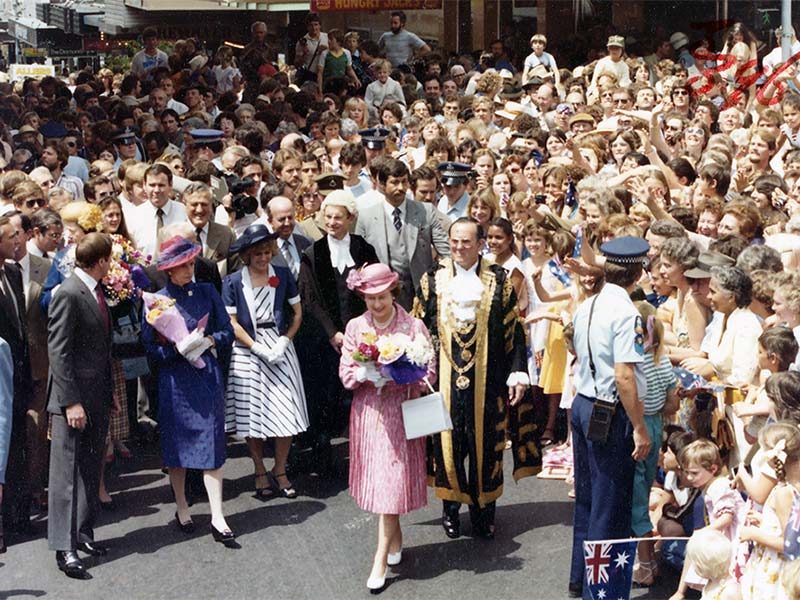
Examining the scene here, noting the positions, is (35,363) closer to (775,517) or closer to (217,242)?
(217,242)

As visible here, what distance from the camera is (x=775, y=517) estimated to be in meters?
5.98

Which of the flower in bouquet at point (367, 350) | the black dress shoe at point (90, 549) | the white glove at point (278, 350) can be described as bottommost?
the black dress shoe at point (90, 549)

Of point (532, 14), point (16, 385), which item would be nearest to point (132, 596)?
point (16, 385)

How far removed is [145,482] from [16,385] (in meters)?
1.20

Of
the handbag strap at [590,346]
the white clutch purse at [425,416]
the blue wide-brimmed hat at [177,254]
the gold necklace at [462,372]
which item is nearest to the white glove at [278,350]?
the blue wide-brimmed hat at [177,254]

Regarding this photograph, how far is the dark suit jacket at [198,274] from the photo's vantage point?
890 cm

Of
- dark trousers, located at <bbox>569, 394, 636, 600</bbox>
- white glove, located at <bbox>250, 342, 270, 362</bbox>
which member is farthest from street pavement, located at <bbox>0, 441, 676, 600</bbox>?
white glove, located at <bbox>250, 342, 270, 362</bbox>

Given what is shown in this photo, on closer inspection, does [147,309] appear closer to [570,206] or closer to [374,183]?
[374,183]

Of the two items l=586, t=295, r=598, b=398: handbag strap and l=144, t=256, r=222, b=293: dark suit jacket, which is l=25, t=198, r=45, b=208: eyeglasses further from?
l=586, t=295, r=598, b=398: handbag strap

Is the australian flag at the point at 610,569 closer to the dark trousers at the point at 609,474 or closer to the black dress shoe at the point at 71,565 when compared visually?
the dark trousers at the point at 609,474

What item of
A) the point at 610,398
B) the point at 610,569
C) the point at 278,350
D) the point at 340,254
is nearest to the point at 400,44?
the point at 340,254

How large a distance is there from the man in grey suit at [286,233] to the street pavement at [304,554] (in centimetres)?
149

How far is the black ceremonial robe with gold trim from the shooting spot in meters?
7.78

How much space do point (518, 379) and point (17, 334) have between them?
2949mm
